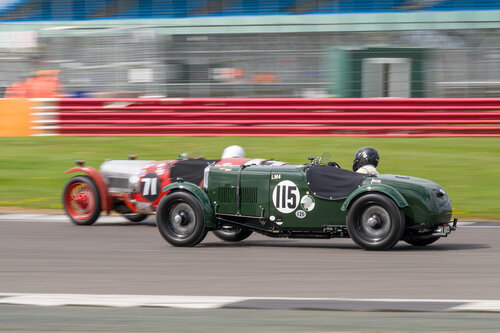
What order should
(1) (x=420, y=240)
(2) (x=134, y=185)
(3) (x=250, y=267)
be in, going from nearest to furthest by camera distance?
(3) (x=250, y=267), (1) (x=420, y=240), (2) (x=134, y=185)

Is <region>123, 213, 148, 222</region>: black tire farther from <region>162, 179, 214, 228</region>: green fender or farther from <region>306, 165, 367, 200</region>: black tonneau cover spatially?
<region>306, 165, 367, 200</region>: black tonneau cover

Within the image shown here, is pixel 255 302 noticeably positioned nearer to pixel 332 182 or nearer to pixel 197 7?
pixel 332 182

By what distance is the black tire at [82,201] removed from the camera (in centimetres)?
1059

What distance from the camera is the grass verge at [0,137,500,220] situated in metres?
13.5

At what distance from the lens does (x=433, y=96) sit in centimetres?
1844

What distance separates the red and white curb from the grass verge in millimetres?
6502

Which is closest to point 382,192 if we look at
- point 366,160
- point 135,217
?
point 366,160

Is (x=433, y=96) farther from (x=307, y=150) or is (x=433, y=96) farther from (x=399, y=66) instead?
(x=307, y=150)

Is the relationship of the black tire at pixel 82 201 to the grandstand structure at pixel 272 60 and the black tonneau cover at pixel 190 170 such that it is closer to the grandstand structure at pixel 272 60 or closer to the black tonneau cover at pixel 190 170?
the black tonneau cover at pixel 190 170

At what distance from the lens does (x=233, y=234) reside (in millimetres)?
9281

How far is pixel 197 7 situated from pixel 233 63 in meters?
9.87

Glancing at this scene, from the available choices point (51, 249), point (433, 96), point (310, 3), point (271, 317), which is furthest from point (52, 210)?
point (310, 3)

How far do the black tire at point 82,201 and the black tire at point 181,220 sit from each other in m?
2.05

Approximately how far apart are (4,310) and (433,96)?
1399 centimetres
